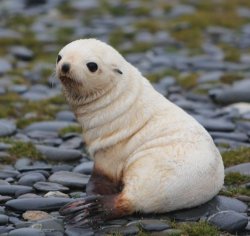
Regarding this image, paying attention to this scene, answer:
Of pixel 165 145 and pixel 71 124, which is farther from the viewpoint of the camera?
pixel 71 124

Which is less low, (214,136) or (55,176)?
(214,136)

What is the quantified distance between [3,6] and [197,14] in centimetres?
645

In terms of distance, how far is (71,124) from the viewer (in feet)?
39.3

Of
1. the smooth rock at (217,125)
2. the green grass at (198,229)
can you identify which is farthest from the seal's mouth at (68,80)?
the smooth rock at (217,125)

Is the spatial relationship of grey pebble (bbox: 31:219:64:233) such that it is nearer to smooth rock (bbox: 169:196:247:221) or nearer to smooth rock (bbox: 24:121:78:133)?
smooth rock (bbox: 169:196:247:221)

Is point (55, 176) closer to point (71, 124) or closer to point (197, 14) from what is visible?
point (71, 124)

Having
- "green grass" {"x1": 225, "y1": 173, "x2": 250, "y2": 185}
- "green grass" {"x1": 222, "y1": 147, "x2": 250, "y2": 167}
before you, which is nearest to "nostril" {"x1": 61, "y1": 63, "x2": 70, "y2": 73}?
"green grass" {"x1": 225, "y1": 173, "x2": 250, "y2": 185}

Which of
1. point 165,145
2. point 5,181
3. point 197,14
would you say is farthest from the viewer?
point 197,14

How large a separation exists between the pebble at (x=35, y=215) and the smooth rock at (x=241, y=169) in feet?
8.74

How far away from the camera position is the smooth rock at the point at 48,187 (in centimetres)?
844

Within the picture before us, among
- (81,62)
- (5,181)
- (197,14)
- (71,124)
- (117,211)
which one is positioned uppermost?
(197,14)

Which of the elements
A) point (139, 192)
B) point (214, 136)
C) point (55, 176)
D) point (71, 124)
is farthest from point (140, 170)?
point (71, 124)

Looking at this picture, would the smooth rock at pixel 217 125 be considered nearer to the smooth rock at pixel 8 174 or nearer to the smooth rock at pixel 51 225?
the smooth rock at pixel 8 174

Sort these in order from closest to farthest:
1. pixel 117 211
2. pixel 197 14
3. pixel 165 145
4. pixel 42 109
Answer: pixel 117 211 → pixel 165 145 → pixel 42 109 → pixel 197 14
